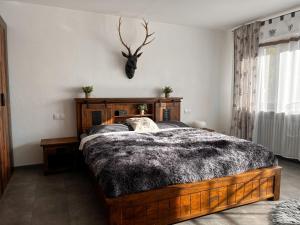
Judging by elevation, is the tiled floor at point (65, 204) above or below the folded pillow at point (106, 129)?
below

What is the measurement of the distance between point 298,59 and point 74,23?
380cm

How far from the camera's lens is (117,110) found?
13.8 feet

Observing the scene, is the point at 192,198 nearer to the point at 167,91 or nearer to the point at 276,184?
the point at 276,184

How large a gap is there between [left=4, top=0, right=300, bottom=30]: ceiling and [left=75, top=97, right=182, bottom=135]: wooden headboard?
1.51 meters

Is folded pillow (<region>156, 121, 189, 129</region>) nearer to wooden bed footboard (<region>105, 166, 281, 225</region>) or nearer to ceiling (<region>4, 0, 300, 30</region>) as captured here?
wooden bed footboard (<region>105, 166, 281, 225</region>)

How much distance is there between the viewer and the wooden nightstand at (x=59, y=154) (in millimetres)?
3506

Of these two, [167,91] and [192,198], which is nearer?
[192,198]

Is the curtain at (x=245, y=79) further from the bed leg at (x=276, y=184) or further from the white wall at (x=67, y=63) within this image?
the bed leg at (x=276, y=184)

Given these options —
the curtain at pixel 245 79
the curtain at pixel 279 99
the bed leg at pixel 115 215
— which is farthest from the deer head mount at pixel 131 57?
the bed leg at pixel 115 215

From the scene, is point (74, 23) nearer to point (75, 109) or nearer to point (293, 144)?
point (75, 109)

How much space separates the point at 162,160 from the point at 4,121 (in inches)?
91.2

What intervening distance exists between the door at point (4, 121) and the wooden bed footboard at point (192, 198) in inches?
71.9

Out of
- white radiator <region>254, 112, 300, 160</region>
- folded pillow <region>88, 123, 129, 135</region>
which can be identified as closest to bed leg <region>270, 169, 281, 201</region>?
white radiator <region>254, 112, 300, 160</region>

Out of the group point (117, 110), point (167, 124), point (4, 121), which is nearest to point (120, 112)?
point (117, 110)
